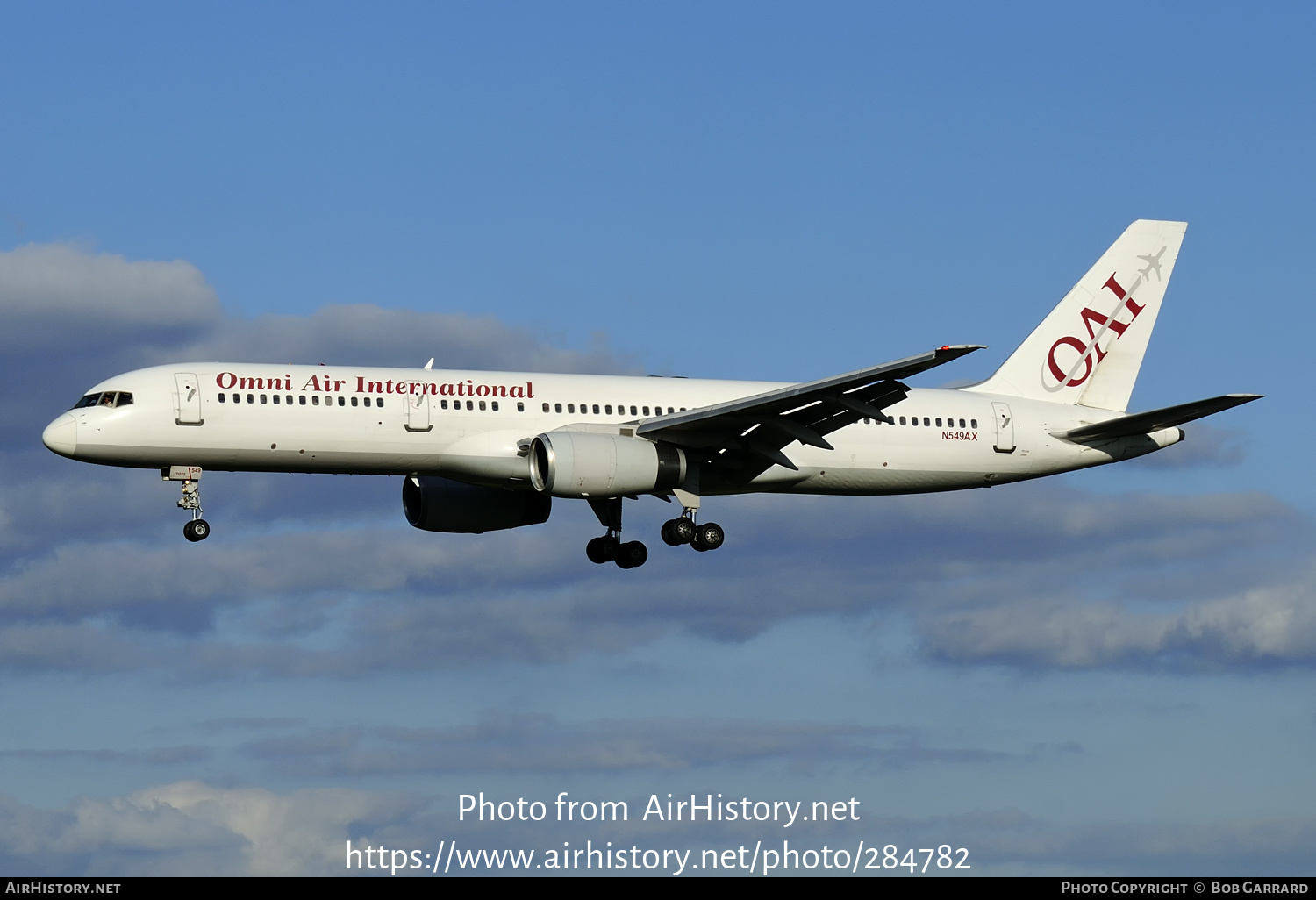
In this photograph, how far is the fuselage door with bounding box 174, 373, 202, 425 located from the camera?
4978 centimetres

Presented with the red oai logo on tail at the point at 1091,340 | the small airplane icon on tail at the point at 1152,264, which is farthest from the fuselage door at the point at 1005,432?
the small airplane icon on tail at the point at 1152,264

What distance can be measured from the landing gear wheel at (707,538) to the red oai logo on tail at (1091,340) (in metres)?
12.5

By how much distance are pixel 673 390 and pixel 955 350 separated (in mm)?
12408

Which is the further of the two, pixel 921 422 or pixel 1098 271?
pixel 1098 271

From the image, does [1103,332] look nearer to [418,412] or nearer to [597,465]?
[597,465]

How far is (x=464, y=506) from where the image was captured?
57.7m

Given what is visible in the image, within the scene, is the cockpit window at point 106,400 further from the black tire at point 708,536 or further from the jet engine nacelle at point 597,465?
the black tire at point 708,536

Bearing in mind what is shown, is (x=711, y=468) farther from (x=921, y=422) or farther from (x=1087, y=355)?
(x=1087, y=355)

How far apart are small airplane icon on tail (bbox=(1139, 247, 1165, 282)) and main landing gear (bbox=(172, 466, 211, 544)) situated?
100.0 feet

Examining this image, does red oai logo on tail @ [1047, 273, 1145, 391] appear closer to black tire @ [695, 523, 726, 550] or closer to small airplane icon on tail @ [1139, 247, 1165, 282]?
small airplane icon on tail @ [1139, 247, 1165, 282]

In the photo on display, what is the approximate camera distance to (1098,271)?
6166 cm
